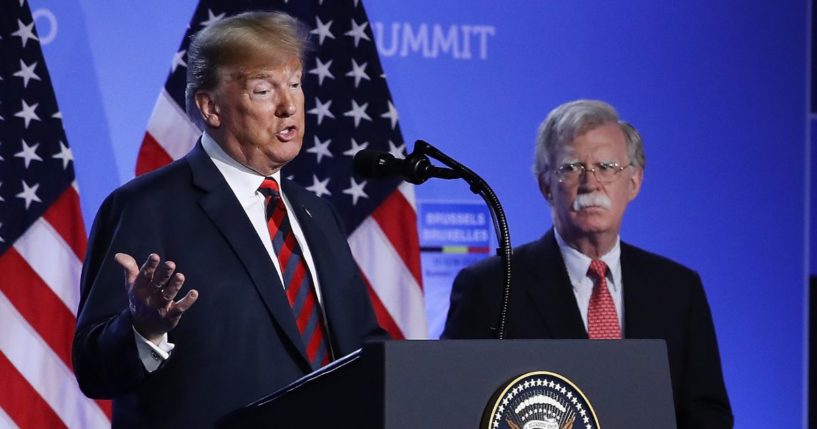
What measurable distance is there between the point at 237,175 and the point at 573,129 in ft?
4.00

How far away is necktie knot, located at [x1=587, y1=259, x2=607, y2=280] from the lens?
331 cm

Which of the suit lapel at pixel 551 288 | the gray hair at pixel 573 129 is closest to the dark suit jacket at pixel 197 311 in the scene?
the suit lapel at pixel 551 288

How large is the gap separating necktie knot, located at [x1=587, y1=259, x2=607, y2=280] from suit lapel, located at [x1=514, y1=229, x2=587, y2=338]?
75 mm

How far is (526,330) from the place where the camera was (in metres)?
3.21

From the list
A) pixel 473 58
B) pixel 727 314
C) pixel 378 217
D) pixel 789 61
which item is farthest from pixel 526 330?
pixel 789 61

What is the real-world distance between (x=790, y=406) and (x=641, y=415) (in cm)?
321

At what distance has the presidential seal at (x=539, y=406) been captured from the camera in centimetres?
157

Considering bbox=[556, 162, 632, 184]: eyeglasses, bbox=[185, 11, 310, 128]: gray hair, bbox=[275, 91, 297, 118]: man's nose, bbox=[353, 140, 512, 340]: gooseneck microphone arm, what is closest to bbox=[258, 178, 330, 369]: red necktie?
bbox=[275, 91, 297, 118]: man's nose

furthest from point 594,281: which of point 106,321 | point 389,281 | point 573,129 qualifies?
point 106,321

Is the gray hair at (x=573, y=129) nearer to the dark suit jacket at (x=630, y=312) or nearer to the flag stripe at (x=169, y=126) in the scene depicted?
the dark suit jacket at (x=630, y=312)

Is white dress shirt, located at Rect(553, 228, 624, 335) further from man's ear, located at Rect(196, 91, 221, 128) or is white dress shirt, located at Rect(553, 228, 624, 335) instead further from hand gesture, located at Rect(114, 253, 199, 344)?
hand gesture, located at Rect(114, 253, 199, 344)

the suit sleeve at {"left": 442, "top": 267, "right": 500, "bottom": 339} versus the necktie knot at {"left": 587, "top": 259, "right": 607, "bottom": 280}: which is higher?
the suit sleeve at {"left": 442, "top": 267, "right": 500, "bottom": 339}

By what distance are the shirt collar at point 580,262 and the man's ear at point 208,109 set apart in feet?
4.04

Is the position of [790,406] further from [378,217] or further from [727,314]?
[378,217]
